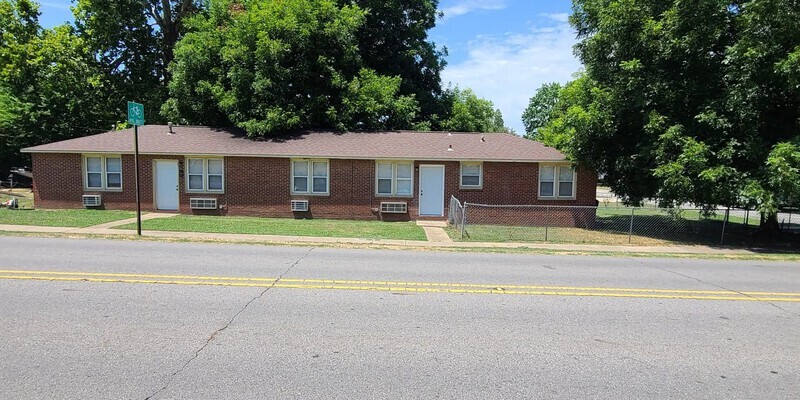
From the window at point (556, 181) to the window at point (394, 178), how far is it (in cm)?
533

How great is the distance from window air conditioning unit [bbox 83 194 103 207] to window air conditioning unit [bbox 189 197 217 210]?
382 centimetres

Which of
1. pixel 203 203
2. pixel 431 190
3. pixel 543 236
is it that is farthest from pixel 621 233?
pixel 203 203

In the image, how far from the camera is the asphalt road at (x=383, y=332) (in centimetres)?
404

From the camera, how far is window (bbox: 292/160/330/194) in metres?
19.4

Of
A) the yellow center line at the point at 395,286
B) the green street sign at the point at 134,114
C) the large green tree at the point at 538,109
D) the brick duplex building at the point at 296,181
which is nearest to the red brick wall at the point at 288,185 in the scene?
the brick duplex building at the point at 296,181

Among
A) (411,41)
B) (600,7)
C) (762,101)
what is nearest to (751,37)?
(762,101)

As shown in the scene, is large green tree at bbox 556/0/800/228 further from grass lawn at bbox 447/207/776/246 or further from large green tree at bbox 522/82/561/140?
large green tree at bbox 522/82/561/140

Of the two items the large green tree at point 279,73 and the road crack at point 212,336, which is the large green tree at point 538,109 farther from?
the road crack at point 212,336

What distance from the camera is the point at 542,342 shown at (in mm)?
5180

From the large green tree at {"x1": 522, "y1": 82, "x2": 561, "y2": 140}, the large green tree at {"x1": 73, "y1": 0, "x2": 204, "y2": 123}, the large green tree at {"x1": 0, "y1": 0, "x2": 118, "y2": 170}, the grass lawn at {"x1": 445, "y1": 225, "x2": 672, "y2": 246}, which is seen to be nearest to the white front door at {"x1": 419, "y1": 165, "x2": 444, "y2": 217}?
the grass lawn at {"x1": 445, "y1": 225, "x2": 672, "y2": 246}

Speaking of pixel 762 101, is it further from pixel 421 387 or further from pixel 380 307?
pixel 421 387

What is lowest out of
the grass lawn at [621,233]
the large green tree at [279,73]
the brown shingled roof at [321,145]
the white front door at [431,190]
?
the grass lawn at [621,233]

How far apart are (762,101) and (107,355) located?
16579 mm

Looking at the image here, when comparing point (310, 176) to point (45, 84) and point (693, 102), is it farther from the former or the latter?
point (45, 84)
